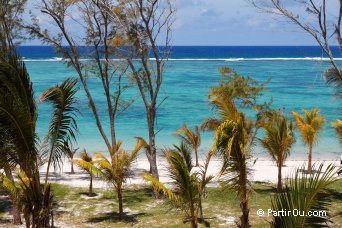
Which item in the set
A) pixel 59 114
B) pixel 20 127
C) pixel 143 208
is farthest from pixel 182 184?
pixel 143 208

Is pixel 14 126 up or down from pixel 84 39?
down

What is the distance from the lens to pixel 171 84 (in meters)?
63.0

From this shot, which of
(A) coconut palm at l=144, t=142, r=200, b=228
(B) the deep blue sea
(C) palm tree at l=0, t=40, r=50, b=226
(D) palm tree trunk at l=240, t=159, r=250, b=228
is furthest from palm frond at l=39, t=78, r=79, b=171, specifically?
(B) the deep blue sea

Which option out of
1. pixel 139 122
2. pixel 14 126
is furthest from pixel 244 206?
pixel 139 122

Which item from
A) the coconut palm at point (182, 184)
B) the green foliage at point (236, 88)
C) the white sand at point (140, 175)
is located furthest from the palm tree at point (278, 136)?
the coconut palm at point (182, 184)

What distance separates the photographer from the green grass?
13.3 metres

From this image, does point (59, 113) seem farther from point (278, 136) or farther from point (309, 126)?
point (309, 126)

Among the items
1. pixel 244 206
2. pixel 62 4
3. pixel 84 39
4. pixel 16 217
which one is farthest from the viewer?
pixel 84 39

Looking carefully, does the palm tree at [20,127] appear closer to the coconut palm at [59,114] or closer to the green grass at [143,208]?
the coconut palm at [59,114]

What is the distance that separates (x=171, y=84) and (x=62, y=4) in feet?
147

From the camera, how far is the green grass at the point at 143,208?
13336mm

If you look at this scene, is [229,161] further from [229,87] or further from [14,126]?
[229,87]

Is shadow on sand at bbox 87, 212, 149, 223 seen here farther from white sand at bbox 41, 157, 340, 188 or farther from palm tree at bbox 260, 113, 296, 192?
palm tree at bbox 260, 113, 296, 192

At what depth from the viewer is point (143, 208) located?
15.3m
